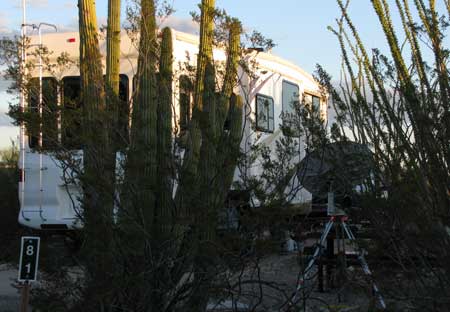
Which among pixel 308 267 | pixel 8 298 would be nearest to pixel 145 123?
pixel 308 267

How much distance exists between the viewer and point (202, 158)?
225 inches

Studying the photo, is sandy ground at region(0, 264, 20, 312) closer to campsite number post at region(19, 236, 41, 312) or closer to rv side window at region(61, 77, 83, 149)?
campsite number post at region(19, 236, 41, 312)

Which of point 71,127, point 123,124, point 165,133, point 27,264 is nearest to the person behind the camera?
point 27,264

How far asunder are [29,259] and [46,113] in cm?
115

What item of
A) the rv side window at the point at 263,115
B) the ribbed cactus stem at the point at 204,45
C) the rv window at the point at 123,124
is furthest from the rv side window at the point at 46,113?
the rv side window at the point at 263,115

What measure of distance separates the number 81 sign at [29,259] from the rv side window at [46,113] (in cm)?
74

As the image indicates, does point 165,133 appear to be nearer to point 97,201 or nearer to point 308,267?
point 97,201

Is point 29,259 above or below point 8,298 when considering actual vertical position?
above

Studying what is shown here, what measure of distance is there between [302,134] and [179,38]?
→ 3.98m

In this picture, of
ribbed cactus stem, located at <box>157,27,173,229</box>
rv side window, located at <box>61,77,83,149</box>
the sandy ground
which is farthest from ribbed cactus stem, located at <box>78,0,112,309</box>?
the sandy ground

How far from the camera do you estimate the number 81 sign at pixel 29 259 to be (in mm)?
5305

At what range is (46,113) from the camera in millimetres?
5598

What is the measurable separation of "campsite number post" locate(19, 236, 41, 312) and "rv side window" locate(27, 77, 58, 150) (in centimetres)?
75

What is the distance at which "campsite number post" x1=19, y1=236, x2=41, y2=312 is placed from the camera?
17.4 ft
